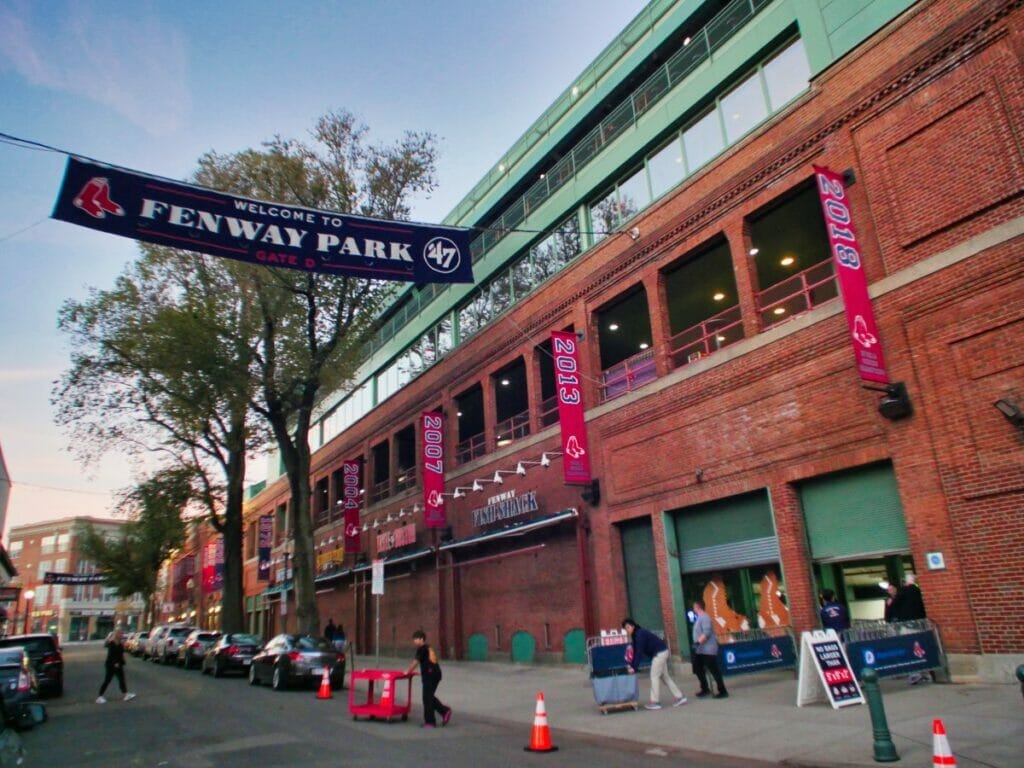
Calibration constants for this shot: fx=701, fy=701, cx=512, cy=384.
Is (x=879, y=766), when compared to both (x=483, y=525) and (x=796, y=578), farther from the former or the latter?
(x=483, y=525)

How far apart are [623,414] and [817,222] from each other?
673 centimetres

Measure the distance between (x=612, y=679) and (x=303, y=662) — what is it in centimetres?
905

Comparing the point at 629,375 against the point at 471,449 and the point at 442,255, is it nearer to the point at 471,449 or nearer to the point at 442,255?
the point at 442,255

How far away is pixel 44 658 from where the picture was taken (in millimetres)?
18266

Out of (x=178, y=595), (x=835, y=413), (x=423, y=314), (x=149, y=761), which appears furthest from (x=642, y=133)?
(x=178, y=595)

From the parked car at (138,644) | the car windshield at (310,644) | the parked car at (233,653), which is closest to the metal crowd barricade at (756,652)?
the car windshield at (310,644)

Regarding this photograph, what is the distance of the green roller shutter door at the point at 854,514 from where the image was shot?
13.0 metres

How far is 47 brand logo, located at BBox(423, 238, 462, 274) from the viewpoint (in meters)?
12.8

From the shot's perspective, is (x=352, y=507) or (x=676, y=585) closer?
(x=676, y=585)

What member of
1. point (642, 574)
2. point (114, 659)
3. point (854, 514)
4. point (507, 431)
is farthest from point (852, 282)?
point (114, 659)

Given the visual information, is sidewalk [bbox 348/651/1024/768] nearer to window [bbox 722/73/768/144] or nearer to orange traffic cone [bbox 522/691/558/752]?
orange traffic cone [bbox 522/691/558/752]

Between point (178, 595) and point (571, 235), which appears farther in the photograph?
point (178, 595)

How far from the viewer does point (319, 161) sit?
24312mm

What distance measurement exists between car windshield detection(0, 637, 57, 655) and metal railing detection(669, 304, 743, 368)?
60.0ft
